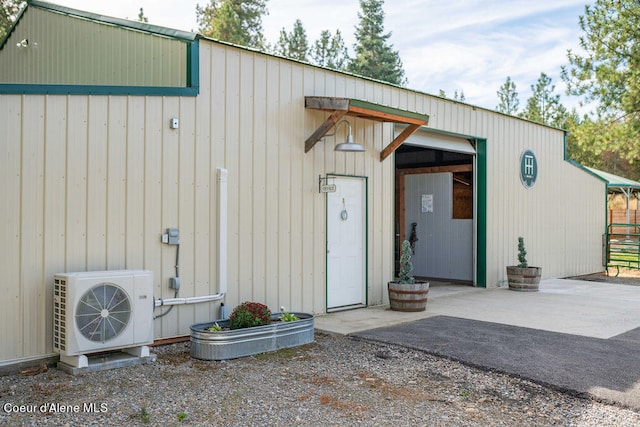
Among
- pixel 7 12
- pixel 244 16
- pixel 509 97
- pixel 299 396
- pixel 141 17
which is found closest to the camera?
pixel 299 396

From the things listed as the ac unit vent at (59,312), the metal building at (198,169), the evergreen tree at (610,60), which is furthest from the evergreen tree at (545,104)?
the ac unit vent at (59,312)

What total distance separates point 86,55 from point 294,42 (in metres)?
23.9

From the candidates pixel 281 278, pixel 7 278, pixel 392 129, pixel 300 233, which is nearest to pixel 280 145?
pixel 300 233

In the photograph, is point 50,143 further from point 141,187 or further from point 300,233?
point 300,233

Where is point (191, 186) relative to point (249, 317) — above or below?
above

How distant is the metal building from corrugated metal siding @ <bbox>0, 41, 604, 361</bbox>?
0.04 feet

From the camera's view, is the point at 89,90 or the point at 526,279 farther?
the point at 526,279

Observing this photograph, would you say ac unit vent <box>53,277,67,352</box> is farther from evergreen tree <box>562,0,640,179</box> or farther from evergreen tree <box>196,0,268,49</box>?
evergreen tree <box>196,0,268,49</box>

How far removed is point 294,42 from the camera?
99.5ft

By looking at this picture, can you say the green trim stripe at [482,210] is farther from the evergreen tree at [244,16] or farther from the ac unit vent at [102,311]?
the evergreen tree at [244,16]

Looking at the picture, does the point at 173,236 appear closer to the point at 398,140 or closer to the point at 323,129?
the point at 323,129

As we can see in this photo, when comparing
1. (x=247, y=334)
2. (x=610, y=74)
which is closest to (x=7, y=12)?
(x=247, y=334)

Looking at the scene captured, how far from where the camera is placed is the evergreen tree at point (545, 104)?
29812 mm

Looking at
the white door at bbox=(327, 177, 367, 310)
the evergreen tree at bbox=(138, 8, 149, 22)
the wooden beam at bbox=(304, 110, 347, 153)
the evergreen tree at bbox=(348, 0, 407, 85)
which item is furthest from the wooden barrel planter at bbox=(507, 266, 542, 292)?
the evergreen tree at bbox=(348, 0, 407, 85)
